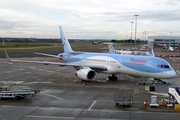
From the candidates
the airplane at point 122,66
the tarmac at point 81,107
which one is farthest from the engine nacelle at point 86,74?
the tarmac at point 81,107

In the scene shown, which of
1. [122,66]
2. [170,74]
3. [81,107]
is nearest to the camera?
[81,107]

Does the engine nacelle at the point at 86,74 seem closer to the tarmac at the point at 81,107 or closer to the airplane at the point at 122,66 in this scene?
the airplane at the point at 122,66

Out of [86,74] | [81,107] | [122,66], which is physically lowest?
[81,107]

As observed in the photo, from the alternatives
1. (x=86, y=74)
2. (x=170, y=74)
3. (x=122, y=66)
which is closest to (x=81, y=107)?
(x=86, y=74)

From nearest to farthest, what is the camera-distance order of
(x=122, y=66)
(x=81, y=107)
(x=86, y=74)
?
(x=81, y=107), (x=86, y=74), (x=122, y=66)

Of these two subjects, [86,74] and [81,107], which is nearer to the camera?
[81,107]

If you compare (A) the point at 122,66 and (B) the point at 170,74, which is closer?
(B) the point at 170,74

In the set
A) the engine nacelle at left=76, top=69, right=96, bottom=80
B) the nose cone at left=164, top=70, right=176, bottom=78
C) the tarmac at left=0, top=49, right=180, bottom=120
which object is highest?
the nose cone at left=164, top=70, right=176, bottom=78

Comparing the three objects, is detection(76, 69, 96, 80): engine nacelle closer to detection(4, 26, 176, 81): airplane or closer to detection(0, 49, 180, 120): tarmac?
detection(4, 26, 176, 81): airplane

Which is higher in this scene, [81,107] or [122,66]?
[122,66]

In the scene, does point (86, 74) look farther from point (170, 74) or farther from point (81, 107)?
point (170, 74)

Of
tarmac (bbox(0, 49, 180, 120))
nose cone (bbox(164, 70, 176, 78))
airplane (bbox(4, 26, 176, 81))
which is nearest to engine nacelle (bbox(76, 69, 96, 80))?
airplane (bbox(4, 26, 176, 81))

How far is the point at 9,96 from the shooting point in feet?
58.7

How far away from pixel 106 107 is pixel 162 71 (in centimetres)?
881
